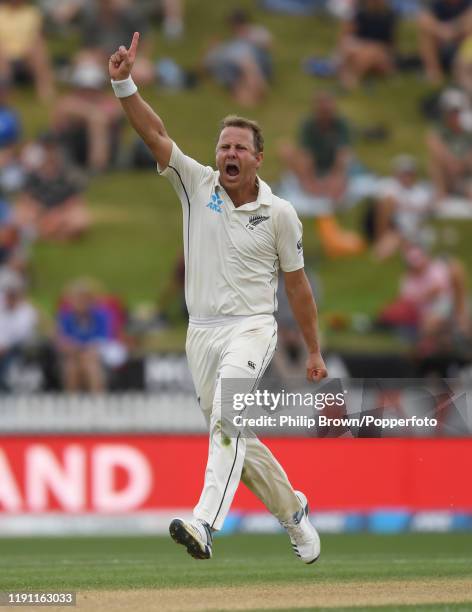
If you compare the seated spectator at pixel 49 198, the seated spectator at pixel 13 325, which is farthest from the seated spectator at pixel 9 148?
the seated spectator at pixel 13 325

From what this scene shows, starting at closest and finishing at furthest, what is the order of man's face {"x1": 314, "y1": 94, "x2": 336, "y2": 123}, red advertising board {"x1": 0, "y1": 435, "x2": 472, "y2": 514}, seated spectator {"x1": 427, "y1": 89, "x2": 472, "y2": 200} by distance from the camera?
1. red advertising board {"x1": 0, "y1": 435, "x2": 472, "y2": 514}
2. man's face {"x1": 314, "y1": 94, "x2": 336, "y2": 123}
3. seated spectator {"x1": 427, "y1": 89, "x2": 472, "y2": 200}

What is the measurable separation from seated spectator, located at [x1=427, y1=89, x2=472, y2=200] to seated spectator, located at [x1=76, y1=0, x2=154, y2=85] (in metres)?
4.29

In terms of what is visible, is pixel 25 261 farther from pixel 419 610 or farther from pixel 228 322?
pixel 419 610

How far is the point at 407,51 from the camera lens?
67.6ft

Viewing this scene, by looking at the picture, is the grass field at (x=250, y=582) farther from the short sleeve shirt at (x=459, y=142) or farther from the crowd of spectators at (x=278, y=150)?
the short sleeve shirt at (x=459, y=142)

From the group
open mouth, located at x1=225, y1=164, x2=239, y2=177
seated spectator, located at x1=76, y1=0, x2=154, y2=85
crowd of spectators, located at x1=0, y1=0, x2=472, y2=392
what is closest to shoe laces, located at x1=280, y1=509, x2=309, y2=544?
open mouth, located at x1=225, y1=164, x2=239, y2=177

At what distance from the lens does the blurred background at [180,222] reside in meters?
13.6

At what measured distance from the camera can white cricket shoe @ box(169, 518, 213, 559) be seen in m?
6.75

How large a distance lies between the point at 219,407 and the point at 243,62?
13246 mm

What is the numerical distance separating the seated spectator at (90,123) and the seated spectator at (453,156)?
4144 millimetres

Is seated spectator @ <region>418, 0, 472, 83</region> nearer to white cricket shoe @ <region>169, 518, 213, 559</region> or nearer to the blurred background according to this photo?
the blurred background

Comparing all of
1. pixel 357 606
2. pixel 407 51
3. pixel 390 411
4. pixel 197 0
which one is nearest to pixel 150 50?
pixel 197 0

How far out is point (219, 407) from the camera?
7.14 meters

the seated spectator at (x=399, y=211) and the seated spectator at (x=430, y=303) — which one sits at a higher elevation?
the seated spectator at (x=399, y=211)
